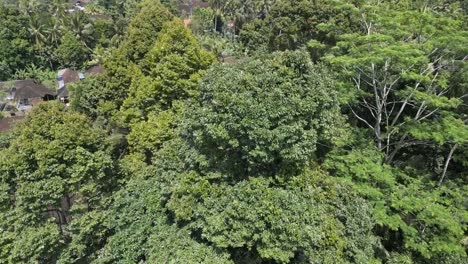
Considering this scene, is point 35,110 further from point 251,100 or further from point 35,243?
point 251,100

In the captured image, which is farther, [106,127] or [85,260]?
[106,127]

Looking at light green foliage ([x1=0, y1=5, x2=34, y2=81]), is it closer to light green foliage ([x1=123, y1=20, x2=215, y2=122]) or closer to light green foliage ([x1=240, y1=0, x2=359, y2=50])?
light green foliage ([x1=240, y1=0, x2=359, y2=50])

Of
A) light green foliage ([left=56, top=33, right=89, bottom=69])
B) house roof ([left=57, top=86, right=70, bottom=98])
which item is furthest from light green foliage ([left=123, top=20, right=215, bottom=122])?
light green foliage ([left=56, top=33, right=89, bottom=69])

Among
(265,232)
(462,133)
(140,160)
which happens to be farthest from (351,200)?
(140,160)

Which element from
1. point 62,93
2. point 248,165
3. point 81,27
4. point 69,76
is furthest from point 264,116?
point 81,27

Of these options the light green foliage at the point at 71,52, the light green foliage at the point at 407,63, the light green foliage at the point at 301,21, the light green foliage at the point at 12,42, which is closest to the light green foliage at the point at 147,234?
the light green foliage at the point at 407,63

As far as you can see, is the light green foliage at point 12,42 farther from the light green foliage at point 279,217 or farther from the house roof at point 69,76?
the light green foliage at point 279,217
